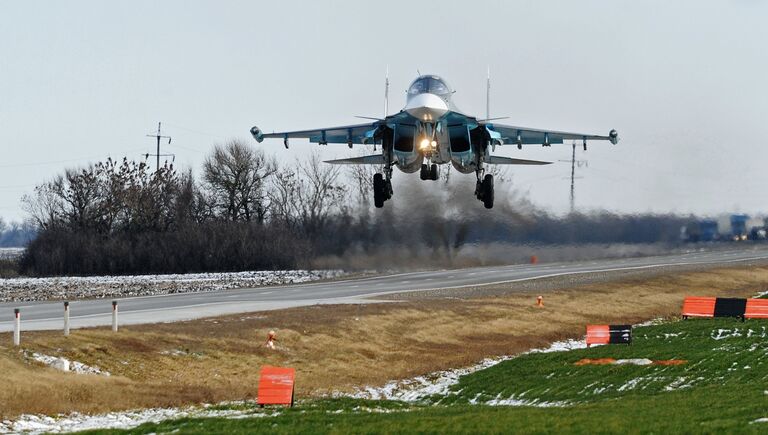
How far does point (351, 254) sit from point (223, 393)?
3640cm

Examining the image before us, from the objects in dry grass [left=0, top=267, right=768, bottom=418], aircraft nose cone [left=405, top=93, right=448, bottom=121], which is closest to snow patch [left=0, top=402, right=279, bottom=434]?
dry grass [left=0, top=267, right=768, bottom=418]

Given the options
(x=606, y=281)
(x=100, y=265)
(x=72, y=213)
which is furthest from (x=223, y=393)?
(x=72, y=213)

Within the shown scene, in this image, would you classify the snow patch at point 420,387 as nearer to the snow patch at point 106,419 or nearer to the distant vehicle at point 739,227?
the snow patch at point 106,419

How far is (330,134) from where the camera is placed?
4444 cm

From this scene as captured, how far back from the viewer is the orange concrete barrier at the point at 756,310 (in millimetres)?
38906

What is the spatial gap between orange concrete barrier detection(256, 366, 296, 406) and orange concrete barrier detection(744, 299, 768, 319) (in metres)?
22.6

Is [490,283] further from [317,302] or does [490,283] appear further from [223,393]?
[223,393]

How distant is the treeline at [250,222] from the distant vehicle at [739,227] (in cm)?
758

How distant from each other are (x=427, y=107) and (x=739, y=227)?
45.5 metres

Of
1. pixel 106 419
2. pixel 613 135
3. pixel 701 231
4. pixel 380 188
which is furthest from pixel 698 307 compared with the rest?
pixel 106 419

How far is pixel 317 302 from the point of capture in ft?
141

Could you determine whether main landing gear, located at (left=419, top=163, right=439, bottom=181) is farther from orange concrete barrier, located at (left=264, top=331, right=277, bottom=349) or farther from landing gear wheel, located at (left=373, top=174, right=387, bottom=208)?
orange concrete barrier, located at (left=264, top=331, right=277, bottom=349)

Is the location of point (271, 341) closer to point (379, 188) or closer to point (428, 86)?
point (428, 86)

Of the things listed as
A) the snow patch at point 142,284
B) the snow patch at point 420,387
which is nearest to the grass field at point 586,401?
the snow patch at point 420,387
